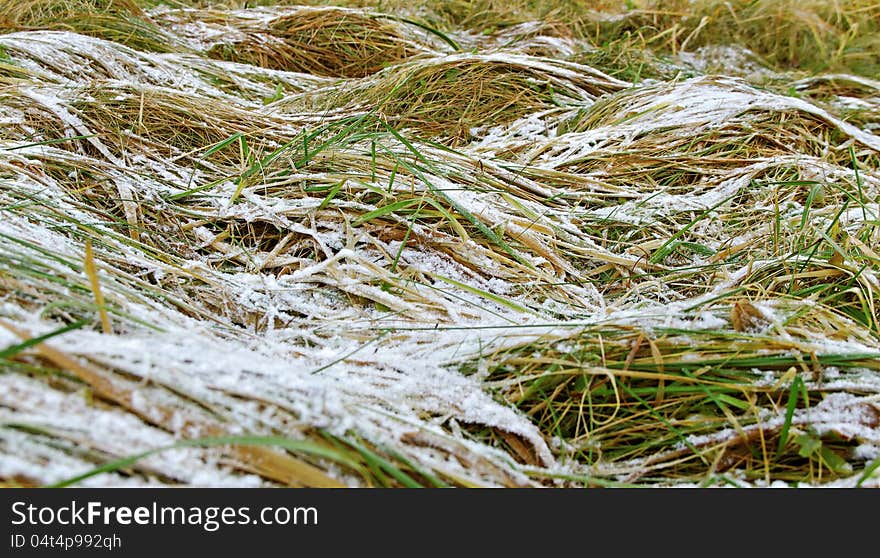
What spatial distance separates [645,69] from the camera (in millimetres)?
2539

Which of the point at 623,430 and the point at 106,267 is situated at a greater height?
the point at 106,267

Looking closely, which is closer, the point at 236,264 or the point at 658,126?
the point at 236,264

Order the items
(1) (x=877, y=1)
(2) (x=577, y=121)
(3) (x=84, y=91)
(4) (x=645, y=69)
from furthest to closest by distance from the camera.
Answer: (1) (x=877, y=1), (4) (x=645, y=69), (2) (x=577, y=121), (3) (x=84, y=91)

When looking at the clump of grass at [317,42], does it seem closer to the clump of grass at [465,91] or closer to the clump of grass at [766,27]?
the clump of grass at [465,91]

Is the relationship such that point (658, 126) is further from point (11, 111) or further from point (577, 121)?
point (11, 111)

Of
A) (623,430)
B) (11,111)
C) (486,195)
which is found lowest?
(623,430)

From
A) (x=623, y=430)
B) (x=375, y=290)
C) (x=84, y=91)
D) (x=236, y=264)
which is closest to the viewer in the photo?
(x=623, y=430)

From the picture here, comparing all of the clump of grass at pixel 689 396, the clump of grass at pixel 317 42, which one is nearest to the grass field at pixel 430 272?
the clump of grass at pixel 689 396

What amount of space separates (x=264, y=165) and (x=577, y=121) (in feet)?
3.38

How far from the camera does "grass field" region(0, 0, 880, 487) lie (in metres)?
0.74

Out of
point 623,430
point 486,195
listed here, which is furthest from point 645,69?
point 623,430
